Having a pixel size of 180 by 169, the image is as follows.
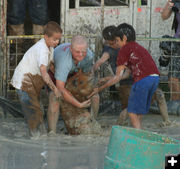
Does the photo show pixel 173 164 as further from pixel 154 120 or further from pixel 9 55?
pixel 9 55

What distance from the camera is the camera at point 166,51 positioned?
27.6 feet

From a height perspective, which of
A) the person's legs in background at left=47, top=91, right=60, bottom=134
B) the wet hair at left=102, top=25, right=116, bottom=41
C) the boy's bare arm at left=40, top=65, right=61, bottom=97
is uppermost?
the wet hair at left=102, top=25, right=116, bottom=41

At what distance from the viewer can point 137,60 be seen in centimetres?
627

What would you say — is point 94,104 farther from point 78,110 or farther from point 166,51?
point 166,51

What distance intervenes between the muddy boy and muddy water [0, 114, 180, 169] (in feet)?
1.04

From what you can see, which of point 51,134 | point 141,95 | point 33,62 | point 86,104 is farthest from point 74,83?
point 141,95

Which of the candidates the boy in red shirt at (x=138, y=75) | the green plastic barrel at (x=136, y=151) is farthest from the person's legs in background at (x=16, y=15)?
the green plastic barrel at (x=136, y=151)

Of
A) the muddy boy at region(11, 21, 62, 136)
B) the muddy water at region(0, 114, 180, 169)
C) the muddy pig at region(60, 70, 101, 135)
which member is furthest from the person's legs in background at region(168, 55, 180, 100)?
the muddy boy at region(11, 21, 62, 136)

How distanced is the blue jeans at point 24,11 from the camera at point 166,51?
237 centimetres

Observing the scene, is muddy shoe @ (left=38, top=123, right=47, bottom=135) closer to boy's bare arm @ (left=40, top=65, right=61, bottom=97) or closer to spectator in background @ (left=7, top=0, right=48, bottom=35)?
boy's bare arm @ (left=40, top=65, right=61, bottom=97)

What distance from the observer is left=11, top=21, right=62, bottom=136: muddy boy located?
631cm

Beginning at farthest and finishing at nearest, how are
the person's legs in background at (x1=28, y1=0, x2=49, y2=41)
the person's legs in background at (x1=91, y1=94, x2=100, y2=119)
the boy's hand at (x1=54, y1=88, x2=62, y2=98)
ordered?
1. the person's legs in background at (x1=28, y1=0, x2=49, y2=41)
2. the person's legs in background at (x1=91, y1=94, x2=100, y2=119)
3. the boy's hand at (x1=54, y1=88, x2=62, y2=98)

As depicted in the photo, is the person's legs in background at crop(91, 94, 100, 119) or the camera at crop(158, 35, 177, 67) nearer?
the person's legs in background at crop(91, 94, 100, 119)

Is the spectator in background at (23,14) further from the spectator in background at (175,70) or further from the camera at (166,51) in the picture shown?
the spectator in background at (175,70)
